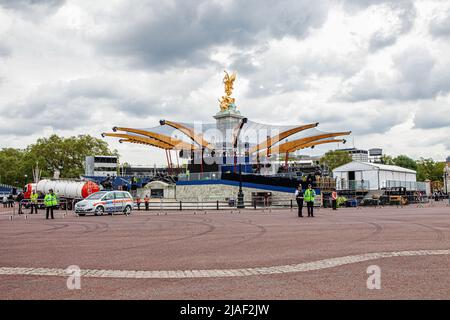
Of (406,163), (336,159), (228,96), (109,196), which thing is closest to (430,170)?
(406,163)

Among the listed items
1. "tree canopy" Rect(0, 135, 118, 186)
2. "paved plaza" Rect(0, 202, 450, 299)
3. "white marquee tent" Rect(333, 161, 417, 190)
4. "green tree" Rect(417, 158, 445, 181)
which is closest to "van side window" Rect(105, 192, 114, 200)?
"paved plaza" Rect(0, 202, 450, 299)

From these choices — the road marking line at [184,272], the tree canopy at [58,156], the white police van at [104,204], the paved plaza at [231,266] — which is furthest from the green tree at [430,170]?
the road marking line at [184,272]

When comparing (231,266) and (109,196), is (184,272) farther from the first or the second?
(109,196)

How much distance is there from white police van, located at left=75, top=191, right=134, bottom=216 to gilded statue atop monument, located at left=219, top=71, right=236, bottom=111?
158 ft

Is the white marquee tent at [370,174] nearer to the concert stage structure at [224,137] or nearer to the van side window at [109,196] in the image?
the concert stage structure at [224,137]

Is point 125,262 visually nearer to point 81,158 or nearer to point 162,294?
point 162,294

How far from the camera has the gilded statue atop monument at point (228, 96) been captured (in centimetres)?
7812

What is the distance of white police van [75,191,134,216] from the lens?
28.3m

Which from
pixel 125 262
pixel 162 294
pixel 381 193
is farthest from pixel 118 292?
pixel 381 193

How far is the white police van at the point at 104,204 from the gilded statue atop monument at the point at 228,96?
4819 centimetres

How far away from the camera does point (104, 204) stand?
95.8 feet
